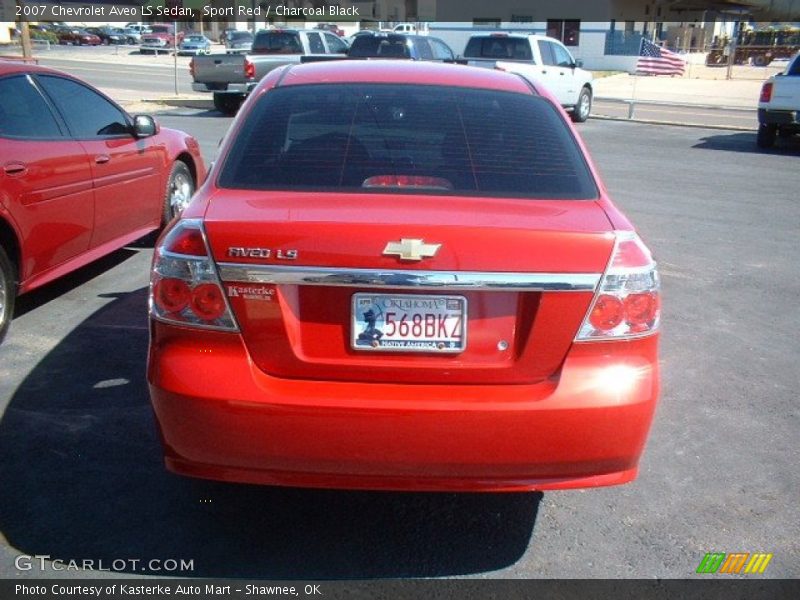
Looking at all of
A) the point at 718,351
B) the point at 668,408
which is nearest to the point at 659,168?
the point at 718,351

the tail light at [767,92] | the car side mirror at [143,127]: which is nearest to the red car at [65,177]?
the car side mirror at [143,127]

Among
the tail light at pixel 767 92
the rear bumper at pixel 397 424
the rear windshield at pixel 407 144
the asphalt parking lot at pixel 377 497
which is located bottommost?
the asphalt parking lot at pixel 377 497

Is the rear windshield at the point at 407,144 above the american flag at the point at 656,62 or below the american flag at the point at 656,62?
above

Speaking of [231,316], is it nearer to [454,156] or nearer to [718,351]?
[454,156]

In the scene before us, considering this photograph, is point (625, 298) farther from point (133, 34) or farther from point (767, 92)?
point (133, 34)

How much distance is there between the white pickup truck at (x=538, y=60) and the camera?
Answer: 62.7 feet

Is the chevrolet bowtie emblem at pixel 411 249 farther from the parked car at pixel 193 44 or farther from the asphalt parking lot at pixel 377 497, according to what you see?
the parked car at pixel 193 44

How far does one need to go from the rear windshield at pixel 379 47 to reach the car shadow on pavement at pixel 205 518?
15.5 m

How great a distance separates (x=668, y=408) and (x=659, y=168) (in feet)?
30.1

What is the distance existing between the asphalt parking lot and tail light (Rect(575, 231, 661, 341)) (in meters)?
0.93

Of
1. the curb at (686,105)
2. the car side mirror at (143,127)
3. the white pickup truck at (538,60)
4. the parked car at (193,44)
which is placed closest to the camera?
the car side mirror at (143,127)

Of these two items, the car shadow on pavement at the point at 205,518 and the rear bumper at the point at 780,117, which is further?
the rear bumper at the point at 780,117

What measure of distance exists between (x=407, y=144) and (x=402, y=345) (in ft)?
3.39

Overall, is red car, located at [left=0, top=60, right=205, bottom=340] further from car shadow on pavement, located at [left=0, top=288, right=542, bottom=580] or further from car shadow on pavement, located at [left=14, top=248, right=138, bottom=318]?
car shadow on pavement, located at [left=0, top=288, right=542, bottom=580]
